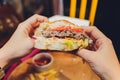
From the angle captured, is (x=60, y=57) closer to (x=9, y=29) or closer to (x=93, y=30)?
(x=93, y=30)

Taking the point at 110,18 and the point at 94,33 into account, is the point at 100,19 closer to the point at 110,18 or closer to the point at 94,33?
the point at 110,18

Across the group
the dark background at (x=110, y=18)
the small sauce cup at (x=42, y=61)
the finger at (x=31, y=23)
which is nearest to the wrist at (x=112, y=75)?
the small sauce cup at (x=42, y=61)

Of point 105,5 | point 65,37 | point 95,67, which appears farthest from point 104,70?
point 105,5

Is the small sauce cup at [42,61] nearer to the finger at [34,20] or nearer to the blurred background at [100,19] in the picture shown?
the finger at [34,20]

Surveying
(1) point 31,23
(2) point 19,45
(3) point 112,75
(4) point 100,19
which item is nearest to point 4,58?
(2) point 19,45

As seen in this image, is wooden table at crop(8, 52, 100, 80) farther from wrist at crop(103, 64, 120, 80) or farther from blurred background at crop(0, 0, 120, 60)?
blurred background at crop(0, 0, 120, 60)
